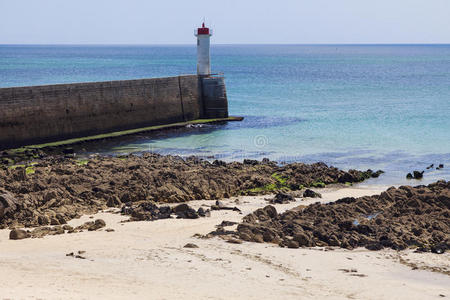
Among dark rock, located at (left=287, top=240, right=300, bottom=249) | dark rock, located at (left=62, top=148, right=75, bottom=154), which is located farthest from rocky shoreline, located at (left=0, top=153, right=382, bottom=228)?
dark rock, located at (left=287, top=240, right=300, bottom=249)

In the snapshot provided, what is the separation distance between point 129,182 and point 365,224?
630cm

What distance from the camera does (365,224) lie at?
481 inches

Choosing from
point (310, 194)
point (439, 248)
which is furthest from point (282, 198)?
point (439, 248)

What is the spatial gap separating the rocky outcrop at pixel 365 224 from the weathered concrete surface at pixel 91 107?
1368 centimetres

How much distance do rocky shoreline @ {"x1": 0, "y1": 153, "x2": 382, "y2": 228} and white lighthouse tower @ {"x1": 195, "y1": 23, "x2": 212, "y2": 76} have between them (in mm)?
12682

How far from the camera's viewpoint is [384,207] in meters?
13.8

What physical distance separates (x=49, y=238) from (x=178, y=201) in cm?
443

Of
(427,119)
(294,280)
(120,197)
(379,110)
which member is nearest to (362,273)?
(294,280)

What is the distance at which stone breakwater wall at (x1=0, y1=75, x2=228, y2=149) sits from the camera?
23.4 metres

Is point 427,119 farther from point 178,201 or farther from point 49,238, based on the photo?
point 49,238

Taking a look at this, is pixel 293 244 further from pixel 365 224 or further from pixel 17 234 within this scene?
pixel 17 234

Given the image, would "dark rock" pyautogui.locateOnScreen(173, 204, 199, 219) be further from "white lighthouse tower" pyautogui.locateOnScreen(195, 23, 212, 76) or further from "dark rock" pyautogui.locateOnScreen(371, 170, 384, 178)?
"white lighthouse tower" pyautogui.locateOnScreen(195, 23, 212, 76)

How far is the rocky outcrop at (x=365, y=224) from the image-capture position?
11.4 meters
